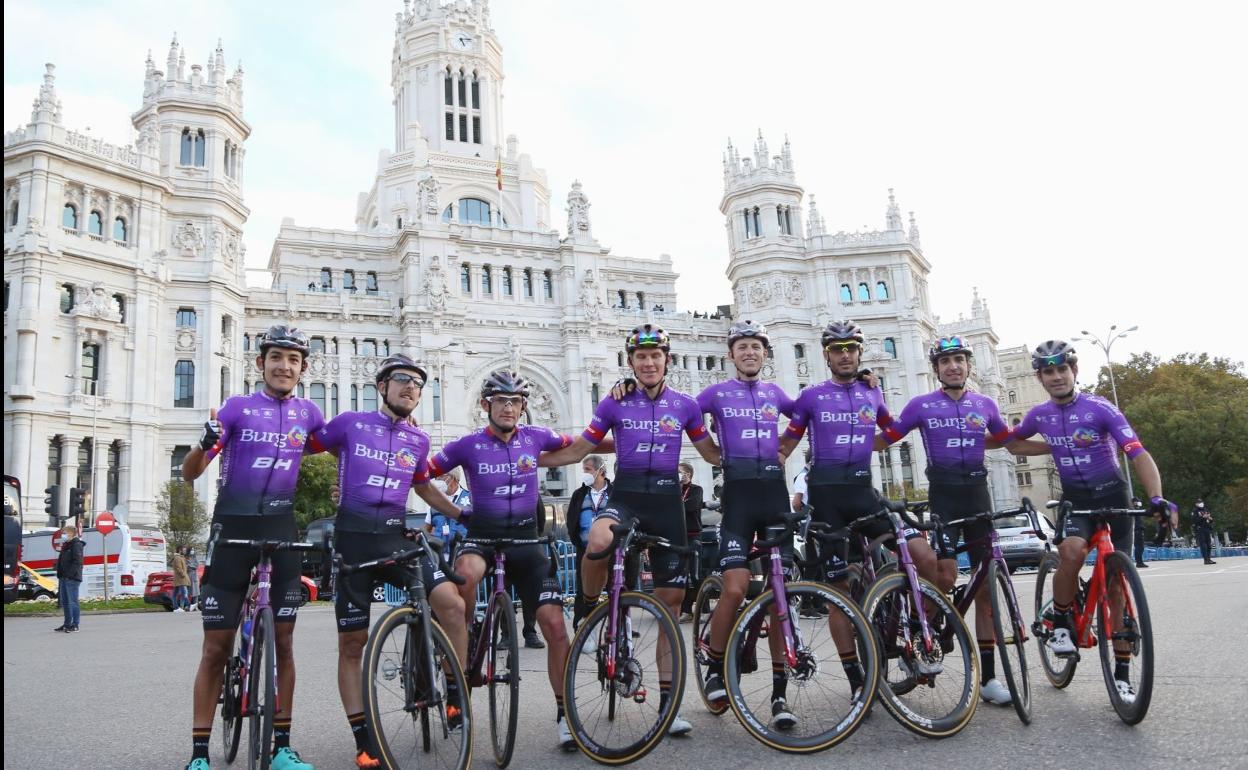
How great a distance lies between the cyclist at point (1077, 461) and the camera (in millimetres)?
6605

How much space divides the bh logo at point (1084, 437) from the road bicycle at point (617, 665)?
11.8 ft

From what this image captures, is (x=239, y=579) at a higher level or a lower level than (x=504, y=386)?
lower

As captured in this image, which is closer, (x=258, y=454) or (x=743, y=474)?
(x=258, y=454)

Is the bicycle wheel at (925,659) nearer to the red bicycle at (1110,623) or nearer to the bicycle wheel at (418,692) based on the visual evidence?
the red bicycle at (1110,623)

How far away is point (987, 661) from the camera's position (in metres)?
6.69

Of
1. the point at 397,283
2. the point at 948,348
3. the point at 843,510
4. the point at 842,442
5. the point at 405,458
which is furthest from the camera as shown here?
the point at 397,283

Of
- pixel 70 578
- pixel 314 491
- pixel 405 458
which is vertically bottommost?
pixel 70 578

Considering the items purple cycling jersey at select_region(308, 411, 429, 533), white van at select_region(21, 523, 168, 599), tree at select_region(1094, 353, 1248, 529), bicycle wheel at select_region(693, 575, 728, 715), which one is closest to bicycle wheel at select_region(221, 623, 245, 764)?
purple cycling jersey at select_region(308, 411, 429, 533)

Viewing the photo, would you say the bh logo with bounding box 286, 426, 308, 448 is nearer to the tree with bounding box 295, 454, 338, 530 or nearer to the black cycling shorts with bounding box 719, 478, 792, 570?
the black cycling shorts with bounding box 719, 478, 792, 570

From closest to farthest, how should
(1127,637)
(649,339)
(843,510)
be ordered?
(1127,637) → (649,339) → (843,510)

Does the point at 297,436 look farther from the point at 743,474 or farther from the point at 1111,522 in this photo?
the point at 1111,522

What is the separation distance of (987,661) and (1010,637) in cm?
30

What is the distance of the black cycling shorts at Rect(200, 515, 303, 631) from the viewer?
18.6ft

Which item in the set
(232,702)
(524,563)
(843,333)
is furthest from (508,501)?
(843,333)
